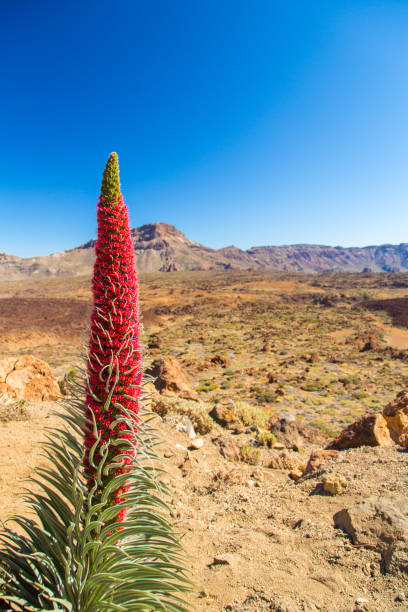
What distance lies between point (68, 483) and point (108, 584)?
0.57 m

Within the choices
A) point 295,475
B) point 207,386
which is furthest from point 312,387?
point 295,475

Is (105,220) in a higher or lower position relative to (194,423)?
higher

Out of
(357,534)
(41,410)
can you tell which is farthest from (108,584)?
(41,410)

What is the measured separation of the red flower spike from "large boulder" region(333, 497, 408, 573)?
2303 millimetres

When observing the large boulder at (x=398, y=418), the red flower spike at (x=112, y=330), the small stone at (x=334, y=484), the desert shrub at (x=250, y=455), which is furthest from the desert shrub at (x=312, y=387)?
the red flower spike at (x=112, y=330)

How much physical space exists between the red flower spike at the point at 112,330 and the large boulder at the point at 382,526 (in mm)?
2303

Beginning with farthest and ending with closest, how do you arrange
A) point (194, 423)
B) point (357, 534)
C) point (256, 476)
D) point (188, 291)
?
1. point (188, 291)
2. point (194, 423)
3. point (256, 476)
4. point (357, 534)

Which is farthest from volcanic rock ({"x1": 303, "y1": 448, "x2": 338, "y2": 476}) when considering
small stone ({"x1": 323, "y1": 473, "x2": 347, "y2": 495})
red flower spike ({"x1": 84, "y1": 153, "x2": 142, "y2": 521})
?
red flower spike ({"x1": 84, "y1": 153, "x2": 142, "y2": 521})

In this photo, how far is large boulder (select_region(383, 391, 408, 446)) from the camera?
18.1 ft

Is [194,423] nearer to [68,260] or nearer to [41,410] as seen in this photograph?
[41,410]

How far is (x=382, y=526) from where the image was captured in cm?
303

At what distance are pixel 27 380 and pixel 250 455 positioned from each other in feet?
17.8

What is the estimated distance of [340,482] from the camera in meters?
4.12

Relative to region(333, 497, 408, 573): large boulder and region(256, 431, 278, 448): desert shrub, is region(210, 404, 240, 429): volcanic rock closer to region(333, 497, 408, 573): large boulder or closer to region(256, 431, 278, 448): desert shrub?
region(256, 431, 278, 448): desert shrub
